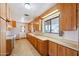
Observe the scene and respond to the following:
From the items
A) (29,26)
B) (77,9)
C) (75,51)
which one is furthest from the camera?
(29,26)

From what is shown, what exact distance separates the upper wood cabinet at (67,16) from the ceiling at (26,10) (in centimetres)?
26

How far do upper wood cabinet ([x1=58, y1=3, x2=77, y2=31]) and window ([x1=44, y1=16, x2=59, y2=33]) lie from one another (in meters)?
0.10

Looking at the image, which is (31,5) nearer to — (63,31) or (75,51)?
(63,31)

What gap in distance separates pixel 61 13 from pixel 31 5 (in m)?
0.62

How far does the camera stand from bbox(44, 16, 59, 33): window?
7.00 ft

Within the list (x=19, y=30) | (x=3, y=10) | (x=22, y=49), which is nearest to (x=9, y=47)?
(x=22, y=49)

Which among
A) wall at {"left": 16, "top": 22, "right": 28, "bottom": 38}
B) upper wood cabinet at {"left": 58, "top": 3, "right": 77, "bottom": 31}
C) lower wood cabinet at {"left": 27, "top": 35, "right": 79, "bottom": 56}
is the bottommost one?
lower wood cabinet at {"left": 27, "top": 35, "right": 79, "bottom": 56}

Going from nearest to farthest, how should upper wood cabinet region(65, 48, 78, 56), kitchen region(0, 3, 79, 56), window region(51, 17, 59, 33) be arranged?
1. upper wood cabinet region(65, 48, 78, 56)
2. kitchen region(0, 3, 79, 56)
3. window region(51, 17, 59, 33)

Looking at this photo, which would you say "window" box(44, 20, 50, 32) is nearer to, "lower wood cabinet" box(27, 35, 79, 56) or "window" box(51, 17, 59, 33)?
"window" box(51, 17, 59, 33)

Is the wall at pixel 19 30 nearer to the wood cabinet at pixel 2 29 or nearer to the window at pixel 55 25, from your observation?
the wood cabinet at pixel 2 29

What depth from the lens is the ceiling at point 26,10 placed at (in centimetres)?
188

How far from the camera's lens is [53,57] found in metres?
1.83

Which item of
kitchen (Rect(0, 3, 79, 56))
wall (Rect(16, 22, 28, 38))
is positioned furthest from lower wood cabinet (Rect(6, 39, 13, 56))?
wall (Rect(16, 22, 28, 38))

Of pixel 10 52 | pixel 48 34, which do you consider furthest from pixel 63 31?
pixel 10 52
